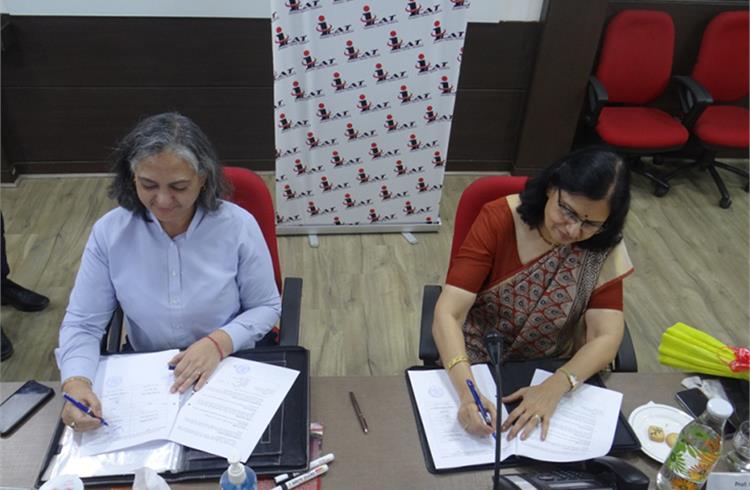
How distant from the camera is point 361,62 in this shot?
269 cm

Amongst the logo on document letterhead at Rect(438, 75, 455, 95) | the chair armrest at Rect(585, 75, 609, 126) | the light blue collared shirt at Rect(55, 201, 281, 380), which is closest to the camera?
the light blue collared shirt at Rect(55, 201, 281, 380)

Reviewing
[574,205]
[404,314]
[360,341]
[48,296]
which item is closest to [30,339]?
[48,296]

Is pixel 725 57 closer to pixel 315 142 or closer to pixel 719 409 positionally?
pixel 315 142

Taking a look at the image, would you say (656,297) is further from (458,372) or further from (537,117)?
(458,372)

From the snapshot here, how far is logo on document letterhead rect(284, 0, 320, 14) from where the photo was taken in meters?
2.49

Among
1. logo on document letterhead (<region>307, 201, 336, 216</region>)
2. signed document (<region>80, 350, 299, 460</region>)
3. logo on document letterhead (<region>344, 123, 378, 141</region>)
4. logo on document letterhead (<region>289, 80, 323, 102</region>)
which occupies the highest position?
logo on document letterhead (<region>289, 80, 323, 102</region>)

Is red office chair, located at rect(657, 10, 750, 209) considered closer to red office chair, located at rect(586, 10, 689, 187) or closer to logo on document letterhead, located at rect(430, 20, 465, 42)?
red office chair, located at rect(586, 10, 689, 187)

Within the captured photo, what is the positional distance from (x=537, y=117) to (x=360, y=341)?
189 centimetres

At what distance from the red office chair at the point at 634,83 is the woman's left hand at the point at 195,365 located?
2.73 m

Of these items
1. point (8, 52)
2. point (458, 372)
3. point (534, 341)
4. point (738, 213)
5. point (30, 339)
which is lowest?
point (30, 339)

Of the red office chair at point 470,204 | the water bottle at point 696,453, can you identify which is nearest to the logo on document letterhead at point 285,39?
the red office chair at point 470,204

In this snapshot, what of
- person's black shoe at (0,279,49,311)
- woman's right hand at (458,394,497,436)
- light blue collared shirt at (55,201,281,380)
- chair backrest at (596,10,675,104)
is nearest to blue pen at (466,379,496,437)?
woman's right hand at (458,394,497,436)

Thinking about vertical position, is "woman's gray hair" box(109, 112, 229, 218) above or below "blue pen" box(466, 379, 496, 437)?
above

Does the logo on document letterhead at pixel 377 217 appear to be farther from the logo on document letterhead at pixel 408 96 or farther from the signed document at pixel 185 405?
the signed document at pixel 185 405
